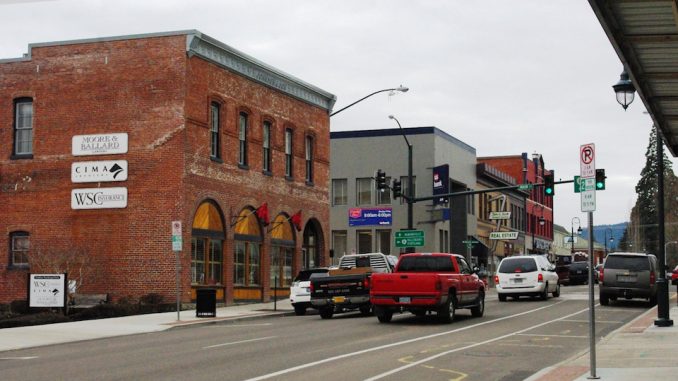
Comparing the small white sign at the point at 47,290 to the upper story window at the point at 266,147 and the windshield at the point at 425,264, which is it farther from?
the upper story window at the point at 266,147

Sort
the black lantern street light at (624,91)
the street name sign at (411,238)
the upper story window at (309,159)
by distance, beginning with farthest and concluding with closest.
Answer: the upper story window at (309,159) → the street name sign at (411,238) → the black lantern street light at (624,91)

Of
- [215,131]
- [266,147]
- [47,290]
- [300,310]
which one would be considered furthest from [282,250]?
[47,290]

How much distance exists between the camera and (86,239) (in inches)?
1353

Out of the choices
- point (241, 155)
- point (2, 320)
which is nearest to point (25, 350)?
point (2, 320)

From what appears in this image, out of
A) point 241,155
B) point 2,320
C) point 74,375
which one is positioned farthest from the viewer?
point 241,155

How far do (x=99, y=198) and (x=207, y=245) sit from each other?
14.4ft

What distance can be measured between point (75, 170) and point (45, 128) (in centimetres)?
217

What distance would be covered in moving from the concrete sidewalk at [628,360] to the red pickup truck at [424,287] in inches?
191

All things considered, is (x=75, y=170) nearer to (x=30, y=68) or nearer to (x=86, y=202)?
(x=86, y=202)

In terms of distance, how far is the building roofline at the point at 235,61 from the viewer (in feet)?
112

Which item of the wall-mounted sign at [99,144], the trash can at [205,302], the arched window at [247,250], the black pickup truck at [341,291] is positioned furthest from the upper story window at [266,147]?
the black pickup truck at [341,291]

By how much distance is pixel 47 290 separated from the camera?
2856 cm

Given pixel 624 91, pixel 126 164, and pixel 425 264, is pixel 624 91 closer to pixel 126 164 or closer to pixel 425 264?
pixel 425 264

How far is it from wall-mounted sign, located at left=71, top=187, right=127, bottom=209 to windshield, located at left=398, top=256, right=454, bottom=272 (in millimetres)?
12829
